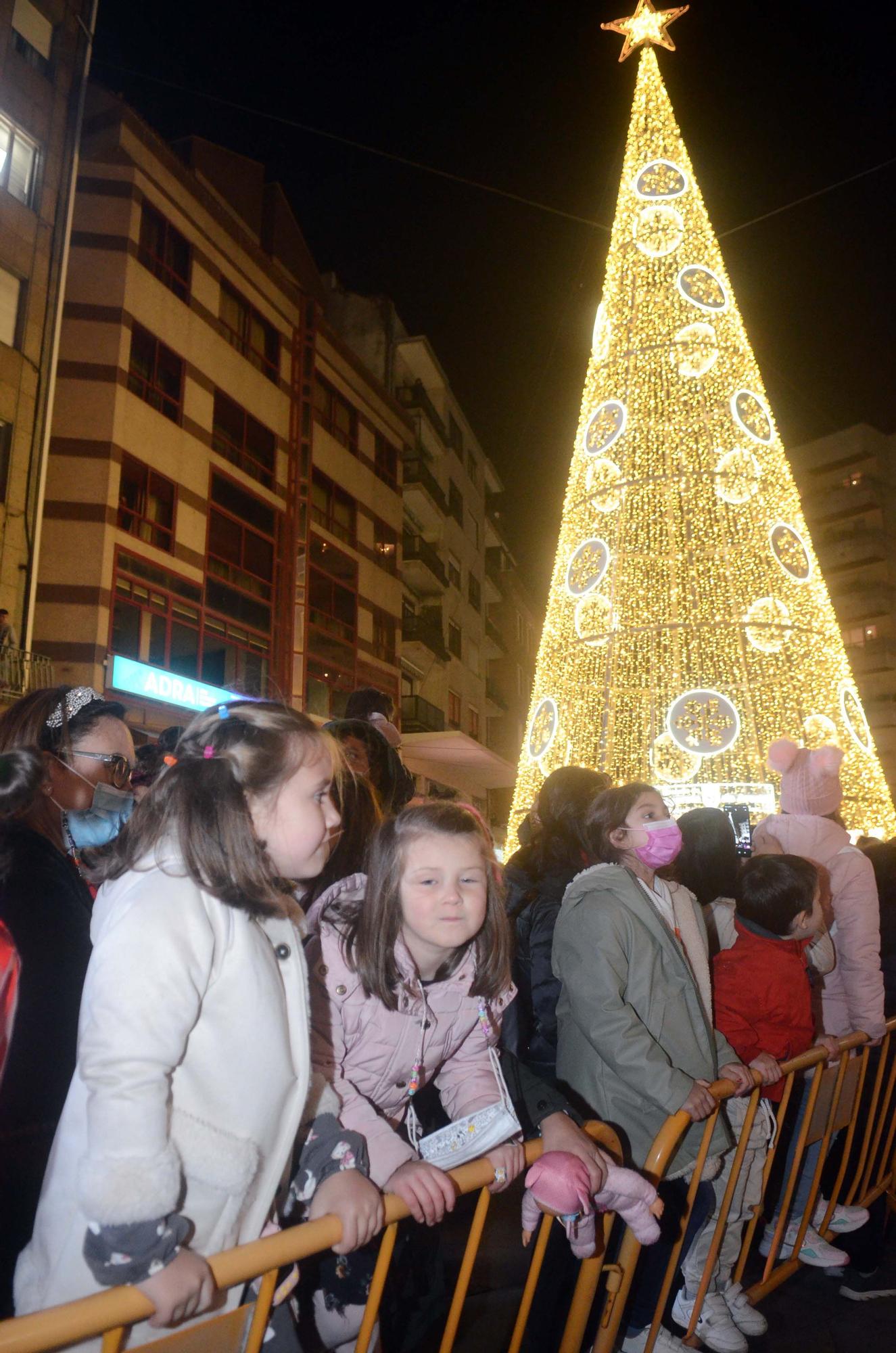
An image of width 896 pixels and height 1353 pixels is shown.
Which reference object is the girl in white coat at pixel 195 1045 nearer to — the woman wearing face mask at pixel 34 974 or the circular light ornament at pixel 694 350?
the woman wearing face mask at pixel 34 974

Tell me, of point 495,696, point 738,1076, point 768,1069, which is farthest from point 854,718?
point 495,696

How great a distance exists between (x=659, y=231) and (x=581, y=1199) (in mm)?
9244

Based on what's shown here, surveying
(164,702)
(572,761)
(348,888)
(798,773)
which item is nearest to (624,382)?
(572,761)

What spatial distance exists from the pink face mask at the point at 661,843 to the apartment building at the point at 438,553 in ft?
61.0

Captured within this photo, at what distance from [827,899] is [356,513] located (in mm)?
20769

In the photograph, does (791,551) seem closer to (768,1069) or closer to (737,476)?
(737,476)

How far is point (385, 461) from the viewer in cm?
2588

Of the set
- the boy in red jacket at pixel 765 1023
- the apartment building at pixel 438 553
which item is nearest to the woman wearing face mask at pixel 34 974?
the boy in red jacket at pixel 765 1023

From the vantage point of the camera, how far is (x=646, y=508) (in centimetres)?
895

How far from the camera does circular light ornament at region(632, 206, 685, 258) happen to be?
877 centimetres

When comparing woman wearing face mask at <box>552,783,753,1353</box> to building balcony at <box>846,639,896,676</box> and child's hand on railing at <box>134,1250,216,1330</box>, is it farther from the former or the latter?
building balcony at <box>846,639,896,676</box>

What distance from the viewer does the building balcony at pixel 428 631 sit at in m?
27.6

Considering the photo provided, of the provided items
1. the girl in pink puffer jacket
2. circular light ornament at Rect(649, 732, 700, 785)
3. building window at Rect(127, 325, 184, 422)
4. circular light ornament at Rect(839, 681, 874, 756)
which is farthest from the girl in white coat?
building window at Rect(127, 325, 184, 422)

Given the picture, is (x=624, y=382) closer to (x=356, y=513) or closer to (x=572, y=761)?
(x=572, y=761)
